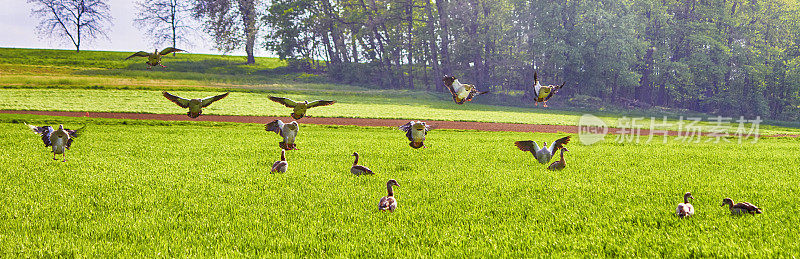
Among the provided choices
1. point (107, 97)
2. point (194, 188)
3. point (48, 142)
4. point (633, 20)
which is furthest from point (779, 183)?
point (633, 20)

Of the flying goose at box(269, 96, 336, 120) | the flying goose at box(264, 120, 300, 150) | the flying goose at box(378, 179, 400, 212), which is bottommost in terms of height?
the flying goose at box(378, 179, 400, 212)

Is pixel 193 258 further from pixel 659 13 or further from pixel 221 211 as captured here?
pixel 659 13

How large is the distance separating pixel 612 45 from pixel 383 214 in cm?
4518

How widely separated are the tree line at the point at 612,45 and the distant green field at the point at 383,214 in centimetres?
3559

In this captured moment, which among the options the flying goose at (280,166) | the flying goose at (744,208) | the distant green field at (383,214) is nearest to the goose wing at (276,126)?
the distant green field at (383,214)

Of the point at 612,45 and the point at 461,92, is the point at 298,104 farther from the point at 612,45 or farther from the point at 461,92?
the point at 612,45

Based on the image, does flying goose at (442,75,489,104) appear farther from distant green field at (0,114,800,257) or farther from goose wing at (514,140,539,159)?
goose wing at (514,140,539,159)

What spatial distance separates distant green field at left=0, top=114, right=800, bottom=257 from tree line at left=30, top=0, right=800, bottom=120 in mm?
35594

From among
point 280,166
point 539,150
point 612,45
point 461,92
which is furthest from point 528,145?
point 612,45

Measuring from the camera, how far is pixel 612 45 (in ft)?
140

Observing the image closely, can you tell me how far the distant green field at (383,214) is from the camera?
14.2 ft

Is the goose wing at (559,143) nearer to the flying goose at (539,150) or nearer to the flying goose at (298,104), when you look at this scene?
the flying goose at (539,150)

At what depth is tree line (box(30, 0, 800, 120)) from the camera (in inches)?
1718

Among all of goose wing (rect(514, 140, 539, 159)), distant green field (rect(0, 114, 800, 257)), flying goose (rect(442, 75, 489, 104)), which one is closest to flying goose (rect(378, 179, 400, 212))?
distant green field (rect(0, 114, 800, 257))
